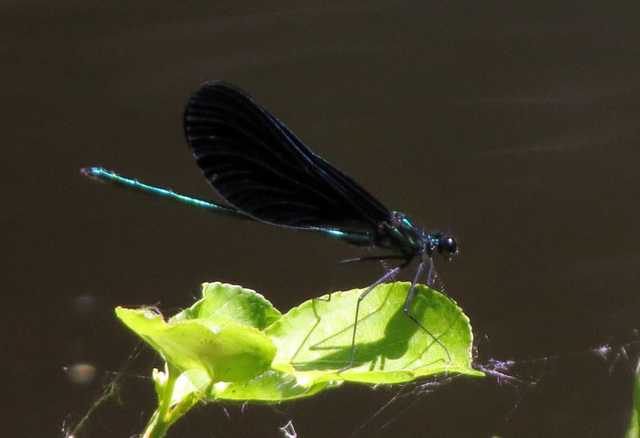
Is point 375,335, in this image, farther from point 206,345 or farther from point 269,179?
point 269,179

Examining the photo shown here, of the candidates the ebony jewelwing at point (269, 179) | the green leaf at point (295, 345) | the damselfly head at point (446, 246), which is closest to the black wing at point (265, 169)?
the ebony jewelwing at point (269, 179)

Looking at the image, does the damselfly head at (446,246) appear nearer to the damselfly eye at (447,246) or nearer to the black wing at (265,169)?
the damselfly eye at (447,246)

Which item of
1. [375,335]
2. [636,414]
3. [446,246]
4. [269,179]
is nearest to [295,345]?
[375,335]

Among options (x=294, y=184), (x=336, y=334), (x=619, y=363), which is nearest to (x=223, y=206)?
(x=294, y=184)

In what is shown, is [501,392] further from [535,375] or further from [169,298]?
[169,298]

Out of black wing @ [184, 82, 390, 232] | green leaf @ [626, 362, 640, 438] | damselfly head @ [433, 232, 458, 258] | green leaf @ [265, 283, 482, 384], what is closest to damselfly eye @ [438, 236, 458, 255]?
damselfly head @ [433, 232, 458, 258]

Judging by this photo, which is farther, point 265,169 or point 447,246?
point 447,246

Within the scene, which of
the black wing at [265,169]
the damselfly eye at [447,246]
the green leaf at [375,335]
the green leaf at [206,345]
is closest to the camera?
the green leaf at [206,345]

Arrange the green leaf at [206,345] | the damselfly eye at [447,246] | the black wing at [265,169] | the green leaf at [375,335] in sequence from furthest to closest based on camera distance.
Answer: the damselfly eye at [447,246]
the black wing at [265,169]
the green leaf at [375,335]
the green leaf at [206,345]
